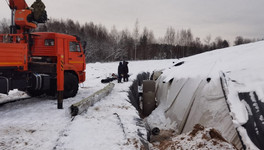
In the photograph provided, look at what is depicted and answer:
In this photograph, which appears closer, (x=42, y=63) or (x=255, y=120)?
(x=255, y=120)

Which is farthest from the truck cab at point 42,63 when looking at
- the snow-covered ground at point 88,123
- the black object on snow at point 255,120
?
the black object on snow at point 255,120

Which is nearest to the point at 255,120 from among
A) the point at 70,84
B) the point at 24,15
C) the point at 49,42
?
Answer: the point at 70,84

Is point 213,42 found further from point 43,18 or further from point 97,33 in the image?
point 43,18

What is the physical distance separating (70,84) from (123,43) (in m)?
48.5

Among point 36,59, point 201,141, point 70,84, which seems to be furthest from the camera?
point 70,84

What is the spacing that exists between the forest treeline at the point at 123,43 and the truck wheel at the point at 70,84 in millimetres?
35799

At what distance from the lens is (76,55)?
7.81 meters

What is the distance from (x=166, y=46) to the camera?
200ft

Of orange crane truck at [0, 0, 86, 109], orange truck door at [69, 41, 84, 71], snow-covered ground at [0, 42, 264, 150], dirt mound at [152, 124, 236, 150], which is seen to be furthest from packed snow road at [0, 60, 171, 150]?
orange truck door at [69, 41, 84, 71]

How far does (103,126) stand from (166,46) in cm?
5894

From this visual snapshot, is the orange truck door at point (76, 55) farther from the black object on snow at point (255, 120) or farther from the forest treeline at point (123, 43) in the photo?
the forest treeline at point (123, 43)

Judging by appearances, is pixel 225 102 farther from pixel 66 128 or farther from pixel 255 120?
pixel 66 128

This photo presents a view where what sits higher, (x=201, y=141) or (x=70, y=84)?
(x=70, y=84)

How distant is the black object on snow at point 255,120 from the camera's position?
3.38 meters
